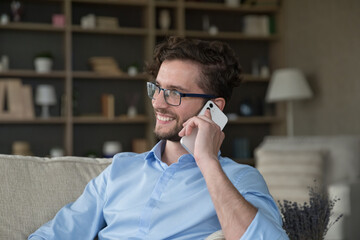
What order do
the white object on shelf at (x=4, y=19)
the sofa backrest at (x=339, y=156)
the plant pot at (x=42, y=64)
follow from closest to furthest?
the sofa backrest at (x=339, y=156) < the white object on shelf at (x=4, y=19) < the plant pot at (x=42, y=64)

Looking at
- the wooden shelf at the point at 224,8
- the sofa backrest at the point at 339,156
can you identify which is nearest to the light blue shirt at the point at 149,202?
the sofa backrest at the point at 339,156

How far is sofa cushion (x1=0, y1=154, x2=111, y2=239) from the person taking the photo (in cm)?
156

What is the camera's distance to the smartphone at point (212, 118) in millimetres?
1491

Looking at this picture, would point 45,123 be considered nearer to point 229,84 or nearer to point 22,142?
point 22,142

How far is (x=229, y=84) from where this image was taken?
5.64 ft

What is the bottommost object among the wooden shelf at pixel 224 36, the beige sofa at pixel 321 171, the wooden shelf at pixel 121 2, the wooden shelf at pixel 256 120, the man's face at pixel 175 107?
the beige sofa at pixel 321 171

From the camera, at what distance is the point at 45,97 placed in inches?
193

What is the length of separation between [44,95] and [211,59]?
3.52 metres

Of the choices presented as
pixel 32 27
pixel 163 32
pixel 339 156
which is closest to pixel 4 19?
pixel 32 27

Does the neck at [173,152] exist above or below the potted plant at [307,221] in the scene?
above

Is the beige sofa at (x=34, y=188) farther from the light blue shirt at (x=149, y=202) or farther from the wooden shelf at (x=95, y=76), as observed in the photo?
the wooden shelf at (x=95, y=76)

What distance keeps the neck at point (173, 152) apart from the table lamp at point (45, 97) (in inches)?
136

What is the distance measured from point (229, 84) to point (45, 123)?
3.74 m

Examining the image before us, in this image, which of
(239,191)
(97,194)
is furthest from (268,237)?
(97,194)
